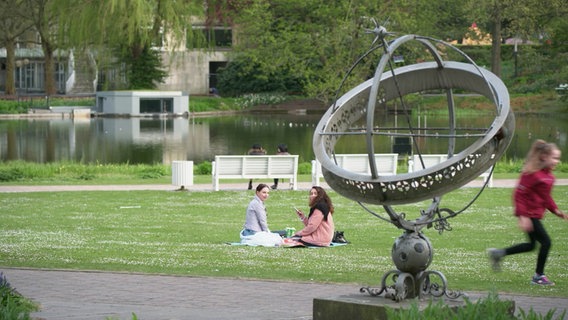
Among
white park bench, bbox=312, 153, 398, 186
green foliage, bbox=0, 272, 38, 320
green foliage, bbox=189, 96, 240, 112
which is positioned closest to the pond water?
green foliage, bbox=189, 96, 240, 112

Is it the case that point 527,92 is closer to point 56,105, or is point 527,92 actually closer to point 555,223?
point 56,105

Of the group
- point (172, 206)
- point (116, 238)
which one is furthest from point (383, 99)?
point (172, 206)

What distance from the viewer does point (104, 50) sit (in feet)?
243

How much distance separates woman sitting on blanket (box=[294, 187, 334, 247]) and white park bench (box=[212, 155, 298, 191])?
31.1 feet

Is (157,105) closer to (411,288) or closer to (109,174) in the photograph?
(109,174)

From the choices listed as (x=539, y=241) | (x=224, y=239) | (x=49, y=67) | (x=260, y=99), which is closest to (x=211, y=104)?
(x=260, y=99)

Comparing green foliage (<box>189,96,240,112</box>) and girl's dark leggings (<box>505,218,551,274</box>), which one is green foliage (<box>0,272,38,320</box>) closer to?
girl's dark leggings (<box>505,218,551,274</box>)

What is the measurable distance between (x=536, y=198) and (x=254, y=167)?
556 inches

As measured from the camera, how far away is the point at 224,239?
1722cm

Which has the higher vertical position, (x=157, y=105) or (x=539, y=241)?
(x=539, y=241)

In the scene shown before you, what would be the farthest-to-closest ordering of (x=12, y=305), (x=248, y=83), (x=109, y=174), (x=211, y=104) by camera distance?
(x=248, y=83) → (x=211, y=104) → (x=109, y=174) → (x=12, y=305)

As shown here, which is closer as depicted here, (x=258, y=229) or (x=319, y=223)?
(x=319, y=223)

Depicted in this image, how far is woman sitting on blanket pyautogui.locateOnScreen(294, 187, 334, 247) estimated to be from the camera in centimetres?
1603

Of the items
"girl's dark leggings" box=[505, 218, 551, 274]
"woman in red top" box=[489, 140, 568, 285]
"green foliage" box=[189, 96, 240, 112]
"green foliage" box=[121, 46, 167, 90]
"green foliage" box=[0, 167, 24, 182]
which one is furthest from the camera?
"green foliage" box=[189, 96, 240, 112]
